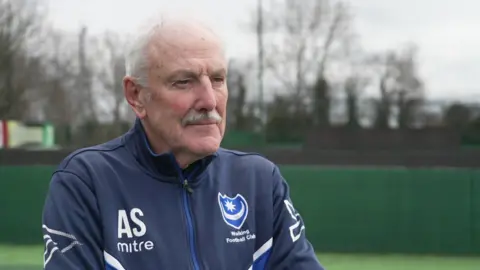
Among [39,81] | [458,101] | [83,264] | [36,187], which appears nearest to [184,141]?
[83,264]

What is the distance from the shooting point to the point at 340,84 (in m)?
29.2

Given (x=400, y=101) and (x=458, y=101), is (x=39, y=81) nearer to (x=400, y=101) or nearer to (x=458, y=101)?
(x=400, y=101)

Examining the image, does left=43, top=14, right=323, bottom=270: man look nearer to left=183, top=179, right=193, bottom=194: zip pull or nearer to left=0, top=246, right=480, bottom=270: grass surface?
left=183, top=179, right=193, bottom=194: zip pull

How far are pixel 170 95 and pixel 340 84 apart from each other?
90.9 ft

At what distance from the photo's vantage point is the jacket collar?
1.83 metres

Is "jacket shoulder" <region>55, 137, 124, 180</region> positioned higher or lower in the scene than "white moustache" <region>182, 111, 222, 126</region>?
lower

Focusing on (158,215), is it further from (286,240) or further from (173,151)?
(286,240)

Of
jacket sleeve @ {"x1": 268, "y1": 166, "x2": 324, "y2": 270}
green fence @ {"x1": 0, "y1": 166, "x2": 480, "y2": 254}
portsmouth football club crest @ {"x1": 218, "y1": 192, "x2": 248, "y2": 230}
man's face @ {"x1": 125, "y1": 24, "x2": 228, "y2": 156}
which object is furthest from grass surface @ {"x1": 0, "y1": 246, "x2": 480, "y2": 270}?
man's face @ {"x1": 125, "y1": 24, "x2": 228, "y2": 156}

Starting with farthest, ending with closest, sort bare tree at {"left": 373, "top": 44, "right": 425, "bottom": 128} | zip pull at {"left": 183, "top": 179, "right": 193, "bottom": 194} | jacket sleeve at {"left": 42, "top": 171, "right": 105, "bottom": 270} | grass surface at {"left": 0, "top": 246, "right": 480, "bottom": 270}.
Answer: bare tree at {"left": 373, "top": 44, "right": 425, "bottom": 128}
grass surface at {"left": 0, "top": 246, "right": 480, "bottom": 270}
zip pull at {"left": 183, "top": 179, "right": 193, "bottom": 194}
jacket sleeve at {"left": 42, "top": 171, "right": 105, "bottom": 270}

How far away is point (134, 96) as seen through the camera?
187 cm

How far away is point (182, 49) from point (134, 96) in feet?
0.56

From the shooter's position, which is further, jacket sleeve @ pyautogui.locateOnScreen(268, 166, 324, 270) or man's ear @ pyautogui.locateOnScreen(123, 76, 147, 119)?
jacket sleeve @ pyautogui.locateOnScreen(268, 166, 324, 270)

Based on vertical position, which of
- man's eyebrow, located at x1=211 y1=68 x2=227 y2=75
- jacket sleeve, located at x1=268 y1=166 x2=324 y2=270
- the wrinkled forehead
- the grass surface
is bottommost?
the grass surface

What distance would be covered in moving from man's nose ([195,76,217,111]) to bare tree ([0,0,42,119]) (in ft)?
86.8
